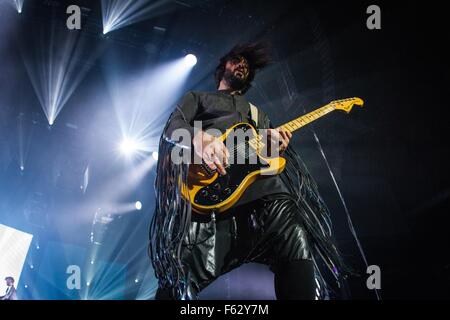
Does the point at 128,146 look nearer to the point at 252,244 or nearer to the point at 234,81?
the point at 234,81

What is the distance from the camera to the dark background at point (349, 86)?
399 centimetres

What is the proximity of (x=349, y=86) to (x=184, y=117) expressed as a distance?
3.18 metres

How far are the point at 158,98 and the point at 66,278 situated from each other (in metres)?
6.73

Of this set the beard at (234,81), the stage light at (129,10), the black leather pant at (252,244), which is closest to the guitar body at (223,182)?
the black leather pant at (252,244)

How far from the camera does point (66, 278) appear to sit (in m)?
10.7

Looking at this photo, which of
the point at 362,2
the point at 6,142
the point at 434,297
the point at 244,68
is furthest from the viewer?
the point at 6,142

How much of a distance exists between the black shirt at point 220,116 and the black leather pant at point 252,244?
0.21 ft

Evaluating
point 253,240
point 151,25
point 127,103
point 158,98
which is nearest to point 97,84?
point 127,103

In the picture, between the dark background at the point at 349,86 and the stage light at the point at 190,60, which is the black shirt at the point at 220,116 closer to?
the dark background at the point at 349,86

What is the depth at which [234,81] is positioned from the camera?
242 centimetres

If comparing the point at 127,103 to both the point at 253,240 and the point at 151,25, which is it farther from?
the point at 253,240

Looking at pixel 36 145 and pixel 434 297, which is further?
pixel 36 145

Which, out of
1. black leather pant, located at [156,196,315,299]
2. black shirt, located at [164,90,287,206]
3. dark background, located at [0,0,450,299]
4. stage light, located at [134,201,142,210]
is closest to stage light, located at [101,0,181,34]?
dark background, located at [0,0,450,299]

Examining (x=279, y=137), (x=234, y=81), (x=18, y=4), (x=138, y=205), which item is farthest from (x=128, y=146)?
(x=279, y=137)
